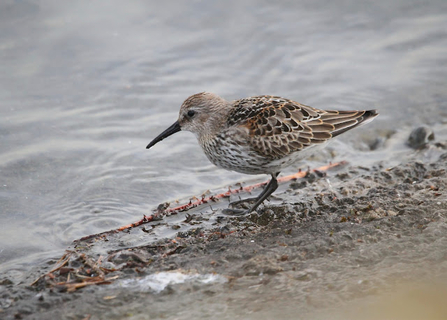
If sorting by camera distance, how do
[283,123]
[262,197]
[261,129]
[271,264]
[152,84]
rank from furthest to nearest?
[152,84], [262,197], [283,123], [261,129], [271,264]

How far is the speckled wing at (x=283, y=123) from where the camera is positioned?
6523 mm

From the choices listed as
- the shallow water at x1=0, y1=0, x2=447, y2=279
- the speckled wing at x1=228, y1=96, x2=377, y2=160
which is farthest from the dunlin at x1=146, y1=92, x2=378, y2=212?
the shallow water at x1=0, y1=0, x2=447, y2=279

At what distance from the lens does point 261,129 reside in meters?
6.52

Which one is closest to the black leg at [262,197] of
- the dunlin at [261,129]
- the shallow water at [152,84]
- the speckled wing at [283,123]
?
the dunlin at [261,129]

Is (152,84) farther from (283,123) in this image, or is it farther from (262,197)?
(262,197)

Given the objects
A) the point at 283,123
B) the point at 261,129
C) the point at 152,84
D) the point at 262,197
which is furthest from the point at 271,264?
the point at 152,84

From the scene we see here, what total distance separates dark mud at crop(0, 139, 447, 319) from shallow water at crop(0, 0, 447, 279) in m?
1.07

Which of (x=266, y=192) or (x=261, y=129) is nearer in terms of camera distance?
(x=261, y=129)

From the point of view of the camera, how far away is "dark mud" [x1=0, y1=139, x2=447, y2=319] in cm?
447

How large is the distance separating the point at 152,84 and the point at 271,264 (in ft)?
18.8

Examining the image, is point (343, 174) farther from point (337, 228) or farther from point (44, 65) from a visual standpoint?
point (44, 65)

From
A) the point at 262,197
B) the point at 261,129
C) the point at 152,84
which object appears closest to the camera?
the point at 261,129

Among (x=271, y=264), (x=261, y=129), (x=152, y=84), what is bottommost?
(x=271, y=264)

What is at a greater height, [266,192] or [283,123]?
[283,123]
